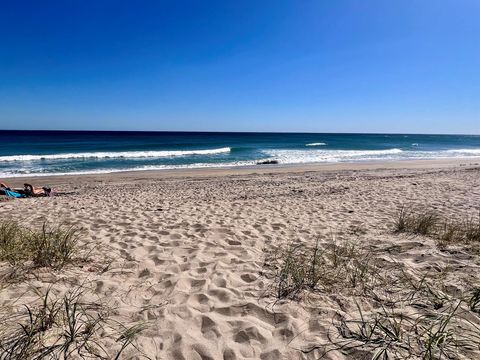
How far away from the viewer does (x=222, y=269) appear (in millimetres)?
3547

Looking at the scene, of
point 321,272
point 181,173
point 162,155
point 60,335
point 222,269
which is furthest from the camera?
point 162,155

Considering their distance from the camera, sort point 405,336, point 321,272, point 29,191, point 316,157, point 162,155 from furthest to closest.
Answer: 1. point 162,155
2. point 316,157
3. point 29,191
4. point 321,272
5. point 405,336

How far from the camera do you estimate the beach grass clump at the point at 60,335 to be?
1.95 meters

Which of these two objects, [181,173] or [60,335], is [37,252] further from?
[181,173]

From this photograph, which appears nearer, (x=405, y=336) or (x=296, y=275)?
(x=405, y=336)

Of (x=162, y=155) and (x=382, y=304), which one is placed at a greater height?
(x=162, y=155)

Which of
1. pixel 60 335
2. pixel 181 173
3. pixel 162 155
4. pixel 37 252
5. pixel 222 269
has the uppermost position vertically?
pixel 162 155

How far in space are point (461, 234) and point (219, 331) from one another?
171 inches

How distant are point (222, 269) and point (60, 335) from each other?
1838 mm

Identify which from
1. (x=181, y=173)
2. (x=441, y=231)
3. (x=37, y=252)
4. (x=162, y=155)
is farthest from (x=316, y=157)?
(x=37, y=252)

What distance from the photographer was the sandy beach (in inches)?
90.3

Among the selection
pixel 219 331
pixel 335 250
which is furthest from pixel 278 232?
pixel 219 331

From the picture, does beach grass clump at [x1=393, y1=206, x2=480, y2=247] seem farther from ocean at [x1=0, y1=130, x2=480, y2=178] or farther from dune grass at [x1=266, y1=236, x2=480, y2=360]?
ocean at [x1=0, y1=130, x2=480, y2=178]

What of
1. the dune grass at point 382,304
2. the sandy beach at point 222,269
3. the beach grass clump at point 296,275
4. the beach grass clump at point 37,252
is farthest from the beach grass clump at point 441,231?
the beach grass clump at point 37,252
